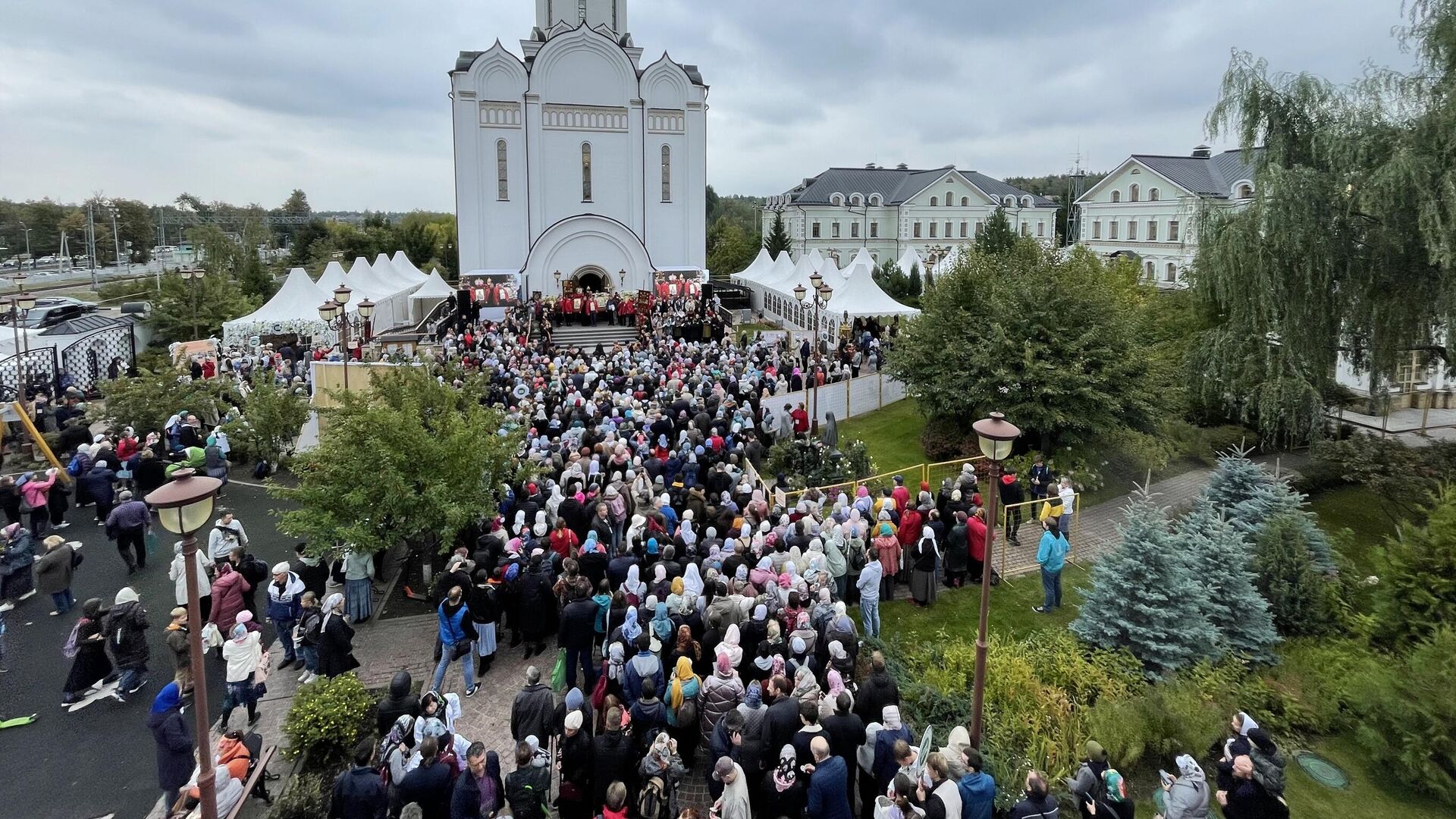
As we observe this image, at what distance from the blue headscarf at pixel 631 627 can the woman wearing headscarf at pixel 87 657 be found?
16.5 feet

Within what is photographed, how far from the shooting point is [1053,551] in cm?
933

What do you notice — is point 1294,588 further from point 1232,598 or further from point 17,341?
point 17,341

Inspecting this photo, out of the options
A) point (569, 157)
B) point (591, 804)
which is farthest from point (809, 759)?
point (569, 157)

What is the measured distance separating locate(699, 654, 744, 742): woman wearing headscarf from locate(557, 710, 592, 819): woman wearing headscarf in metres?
0.99

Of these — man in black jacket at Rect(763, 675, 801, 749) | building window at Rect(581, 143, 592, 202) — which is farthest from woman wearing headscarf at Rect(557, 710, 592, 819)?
building window at Rect(581, 143, 592, 202)

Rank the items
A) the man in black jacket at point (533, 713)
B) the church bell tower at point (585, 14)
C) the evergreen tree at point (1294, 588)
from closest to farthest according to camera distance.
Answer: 1. the man in black jacket at point (533, 713)
2. the evergreen tree at point (1294, 588)
3. the church bell tower at point (585, 14)

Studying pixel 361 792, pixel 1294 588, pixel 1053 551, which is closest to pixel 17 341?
pixel 361 792

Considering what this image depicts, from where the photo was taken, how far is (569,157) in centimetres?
3512

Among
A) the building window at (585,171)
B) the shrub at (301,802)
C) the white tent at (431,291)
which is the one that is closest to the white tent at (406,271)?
the white tent at (431,291)

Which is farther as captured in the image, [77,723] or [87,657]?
[87,657]

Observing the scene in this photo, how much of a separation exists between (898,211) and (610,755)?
5488 centimetres

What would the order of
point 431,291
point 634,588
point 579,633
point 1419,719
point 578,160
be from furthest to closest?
point 578,160 < point 431,291 < point 634,588 < point 579,633 < point 1419,719

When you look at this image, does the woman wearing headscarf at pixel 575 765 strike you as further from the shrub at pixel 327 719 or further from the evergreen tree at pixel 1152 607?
the evergreen tree at pixel 1152 607

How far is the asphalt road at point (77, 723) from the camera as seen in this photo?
6.48 meters
